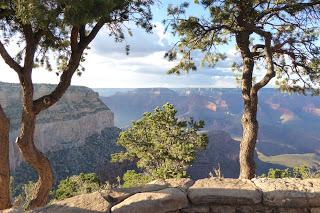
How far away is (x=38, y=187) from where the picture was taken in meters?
9.81

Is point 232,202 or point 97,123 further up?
point 232,202

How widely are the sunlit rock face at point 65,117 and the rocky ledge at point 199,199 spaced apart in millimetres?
91862

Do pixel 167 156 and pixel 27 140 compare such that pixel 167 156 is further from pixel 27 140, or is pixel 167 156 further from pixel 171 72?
pixel 27 140

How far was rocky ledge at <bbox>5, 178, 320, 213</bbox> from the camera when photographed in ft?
20.2

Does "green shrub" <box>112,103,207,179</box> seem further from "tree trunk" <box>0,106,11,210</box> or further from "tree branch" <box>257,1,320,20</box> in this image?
"tree trunk" <box>0,106,11,210</box>

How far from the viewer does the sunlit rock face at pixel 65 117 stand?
10306 centimetres

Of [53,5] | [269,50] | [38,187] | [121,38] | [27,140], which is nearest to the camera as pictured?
[53,5]

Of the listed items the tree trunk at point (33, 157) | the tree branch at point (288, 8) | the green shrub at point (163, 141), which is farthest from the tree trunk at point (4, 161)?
the green shrub at point (163, 141)

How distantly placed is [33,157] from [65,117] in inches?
4480

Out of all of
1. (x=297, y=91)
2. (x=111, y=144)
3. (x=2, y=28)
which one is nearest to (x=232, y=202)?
(x=2, y=28)

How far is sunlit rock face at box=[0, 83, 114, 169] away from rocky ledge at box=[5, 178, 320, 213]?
91.9m

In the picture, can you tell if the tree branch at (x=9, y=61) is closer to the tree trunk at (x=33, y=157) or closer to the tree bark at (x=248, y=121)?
the tree trunk at (x=33, y=157)

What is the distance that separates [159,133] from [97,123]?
99.7 metres

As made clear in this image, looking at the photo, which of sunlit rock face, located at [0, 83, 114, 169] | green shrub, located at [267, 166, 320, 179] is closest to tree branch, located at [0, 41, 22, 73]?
green shrub, located at [267, 166, 320, 179]
